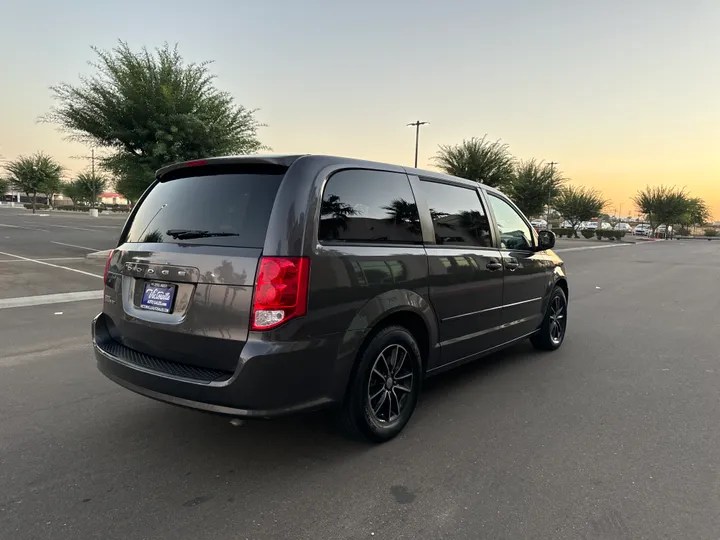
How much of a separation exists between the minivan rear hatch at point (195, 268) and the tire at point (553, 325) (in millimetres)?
3827

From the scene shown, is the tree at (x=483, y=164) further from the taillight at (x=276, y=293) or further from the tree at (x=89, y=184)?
the tree at (x=89, y=184)

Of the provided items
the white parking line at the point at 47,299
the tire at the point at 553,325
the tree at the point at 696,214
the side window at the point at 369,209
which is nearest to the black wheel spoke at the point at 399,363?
the side window at the point at 369,209

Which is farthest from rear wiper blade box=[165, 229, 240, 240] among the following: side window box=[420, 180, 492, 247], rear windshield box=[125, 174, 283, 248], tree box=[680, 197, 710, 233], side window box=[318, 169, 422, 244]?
tree box=[680, 197, 710, 233]

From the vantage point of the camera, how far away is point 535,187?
126 ft

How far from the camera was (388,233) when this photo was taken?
3.38 metres

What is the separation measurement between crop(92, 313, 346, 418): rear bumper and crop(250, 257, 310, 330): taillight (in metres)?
0.12

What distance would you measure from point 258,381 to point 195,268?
75 centimetres

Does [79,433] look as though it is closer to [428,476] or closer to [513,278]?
[428,476]

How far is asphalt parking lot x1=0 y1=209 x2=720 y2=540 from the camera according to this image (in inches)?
97.8

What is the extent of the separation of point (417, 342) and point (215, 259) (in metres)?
1.60

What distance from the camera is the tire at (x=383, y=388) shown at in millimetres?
3113

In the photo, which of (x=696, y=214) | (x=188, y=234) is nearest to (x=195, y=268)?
(x=188, y=234)

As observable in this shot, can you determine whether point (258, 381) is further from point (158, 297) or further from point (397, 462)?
point (397, 462)

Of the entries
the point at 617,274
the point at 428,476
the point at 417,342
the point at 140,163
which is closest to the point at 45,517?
the point at 428,476
